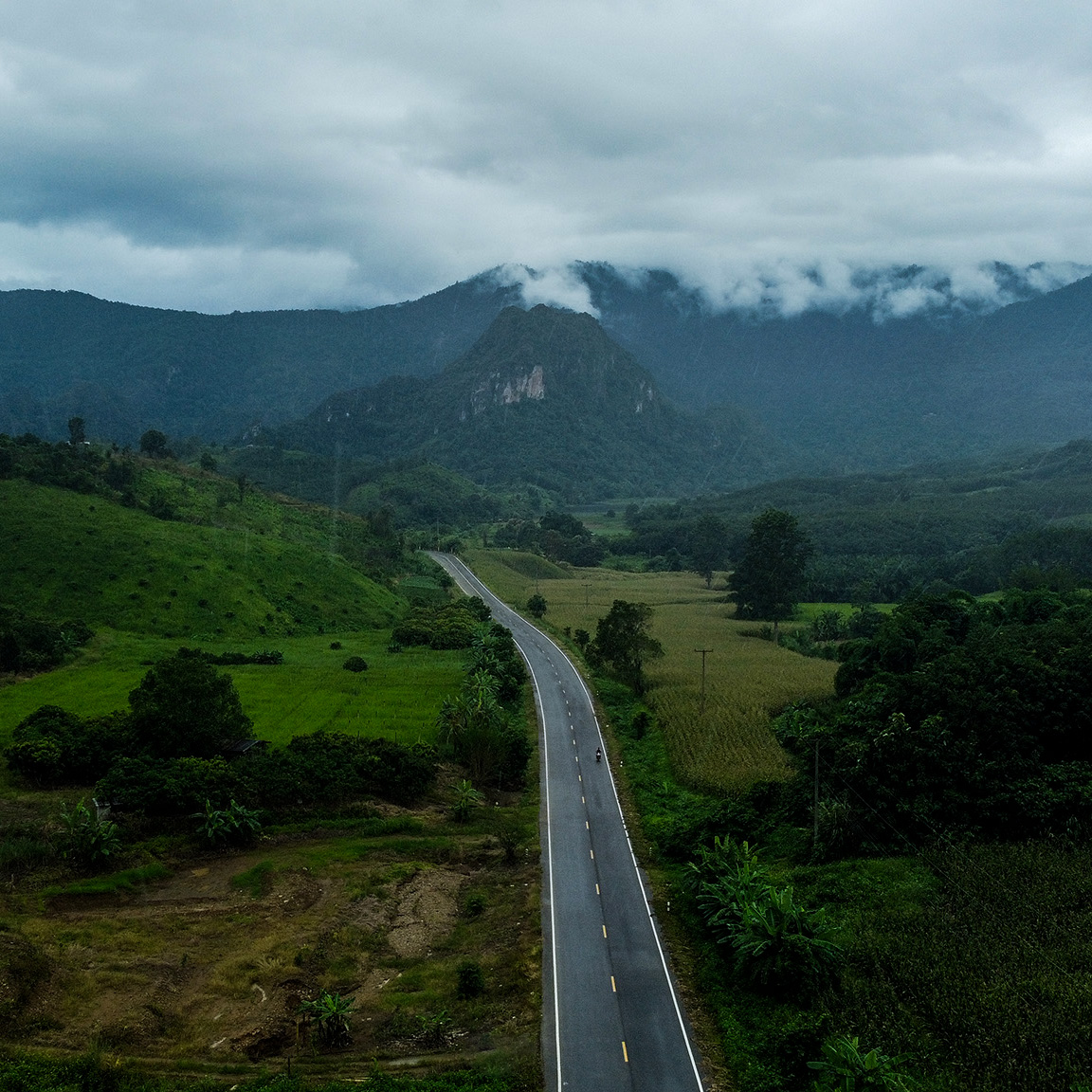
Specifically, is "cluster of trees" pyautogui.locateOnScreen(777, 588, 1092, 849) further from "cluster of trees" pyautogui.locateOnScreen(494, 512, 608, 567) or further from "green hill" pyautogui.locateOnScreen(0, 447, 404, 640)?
"cluster of trees" pyautogui.locateOnScreen(494, 512, 608, 567)

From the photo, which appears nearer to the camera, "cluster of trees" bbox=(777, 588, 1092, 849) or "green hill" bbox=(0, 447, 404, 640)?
"cluster of trees" bbox=(777, 588, 1092, 849)

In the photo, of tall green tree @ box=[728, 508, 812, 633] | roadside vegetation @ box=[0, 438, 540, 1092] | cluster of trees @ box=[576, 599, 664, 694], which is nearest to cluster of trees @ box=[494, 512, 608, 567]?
tall green tree @ box=[728, 508, 812, 633]

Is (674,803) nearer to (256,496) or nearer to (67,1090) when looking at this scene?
(67,1090)

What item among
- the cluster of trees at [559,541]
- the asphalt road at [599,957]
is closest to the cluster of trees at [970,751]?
the asphalt road at [599,957]

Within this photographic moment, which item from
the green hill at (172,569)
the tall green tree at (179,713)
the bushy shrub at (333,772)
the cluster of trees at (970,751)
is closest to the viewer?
the cluster of trees at (970,751)

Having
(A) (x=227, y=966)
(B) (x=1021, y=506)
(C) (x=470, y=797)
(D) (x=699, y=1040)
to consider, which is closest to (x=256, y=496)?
(C) (x=470, y=797)

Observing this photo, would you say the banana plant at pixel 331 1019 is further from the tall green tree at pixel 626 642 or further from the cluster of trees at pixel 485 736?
the tall green tree at pixel 626 642
